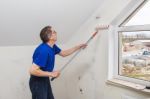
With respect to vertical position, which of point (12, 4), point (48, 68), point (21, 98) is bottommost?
point (21, 98)

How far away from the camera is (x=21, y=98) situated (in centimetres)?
274

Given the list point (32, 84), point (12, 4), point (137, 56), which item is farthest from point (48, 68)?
point (137, 56)

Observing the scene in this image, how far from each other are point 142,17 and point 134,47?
29cm

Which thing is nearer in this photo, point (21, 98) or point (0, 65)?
point (0, 65)

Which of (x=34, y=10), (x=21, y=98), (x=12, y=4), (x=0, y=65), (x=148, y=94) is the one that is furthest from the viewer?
(x=21, y=98)

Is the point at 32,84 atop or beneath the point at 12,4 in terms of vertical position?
beneath

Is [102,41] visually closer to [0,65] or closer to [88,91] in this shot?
[88,91]

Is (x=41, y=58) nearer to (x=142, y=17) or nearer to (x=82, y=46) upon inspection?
(x=82, y=46)

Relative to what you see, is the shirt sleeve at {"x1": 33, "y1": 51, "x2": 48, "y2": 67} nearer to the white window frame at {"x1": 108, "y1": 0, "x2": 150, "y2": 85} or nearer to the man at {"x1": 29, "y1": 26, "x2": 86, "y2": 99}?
the man at {"x1": 29, "y1": 26, "x2": 86, "y2": 99}

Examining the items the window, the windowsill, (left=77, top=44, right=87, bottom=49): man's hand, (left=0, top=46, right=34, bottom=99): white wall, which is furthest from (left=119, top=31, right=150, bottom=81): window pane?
(left=0, top=46, right=34, bottom=99): white wall

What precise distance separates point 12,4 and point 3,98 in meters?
1.12

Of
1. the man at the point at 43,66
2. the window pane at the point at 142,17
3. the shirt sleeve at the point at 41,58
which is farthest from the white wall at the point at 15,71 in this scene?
the window pane at the point at 142,17

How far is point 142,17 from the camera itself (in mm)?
2111

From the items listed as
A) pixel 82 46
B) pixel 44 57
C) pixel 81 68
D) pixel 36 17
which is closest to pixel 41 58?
pixel 44 57
